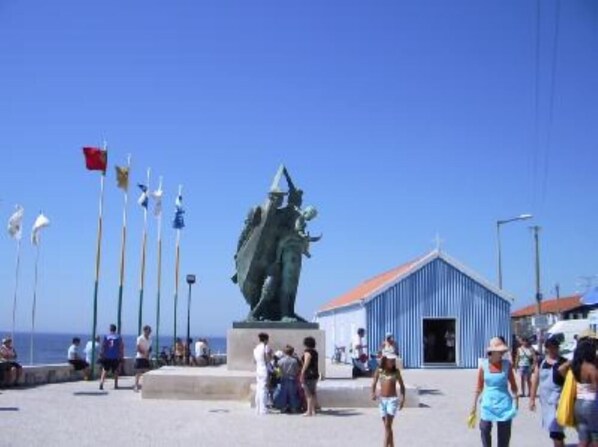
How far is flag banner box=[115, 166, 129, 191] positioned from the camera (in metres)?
28.2

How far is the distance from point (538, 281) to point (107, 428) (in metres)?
27.5

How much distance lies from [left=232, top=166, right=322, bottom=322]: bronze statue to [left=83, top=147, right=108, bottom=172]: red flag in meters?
8.88

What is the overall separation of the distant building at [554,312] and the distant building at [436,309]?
54.2ft

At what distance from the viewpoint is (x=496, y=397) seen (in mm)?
9102

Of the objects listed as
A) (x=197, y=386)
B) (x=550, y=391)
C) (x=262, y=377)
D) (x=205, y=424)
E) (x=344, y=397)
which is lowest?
(x=205, y=424)

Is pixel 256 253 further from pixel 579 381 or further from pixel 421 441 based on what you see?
pixel 579 381

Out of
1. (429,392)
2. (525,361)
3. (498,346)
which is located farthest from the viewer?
(429,392)

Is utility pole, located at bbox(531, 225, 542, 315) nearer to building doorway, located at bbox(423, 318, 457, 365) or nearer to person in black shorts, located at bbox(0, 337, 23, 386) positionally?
building doorway, located at bbox(423, 318, 457, 365)

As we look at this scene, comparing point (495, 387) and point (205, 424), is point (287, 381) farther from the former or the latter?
point (495, 387)

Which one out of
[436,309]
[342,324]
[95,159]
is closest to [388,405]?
[95,159]

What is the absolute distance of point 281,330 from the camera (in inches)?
701

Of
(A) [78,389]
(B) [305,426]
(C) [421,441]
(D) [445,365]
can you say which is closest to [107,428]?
(B) [305,426]

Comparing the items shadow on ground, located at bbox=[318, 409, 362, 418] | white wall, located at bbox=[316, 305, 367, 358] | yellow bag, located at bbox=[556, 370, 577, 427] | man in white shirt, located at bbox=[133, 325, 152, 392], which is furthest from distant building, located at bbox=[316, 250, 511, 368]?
yellow bag, located at bbox=[556, 370, 577, 427]

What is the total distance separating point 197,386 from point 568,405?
9.99 metres
